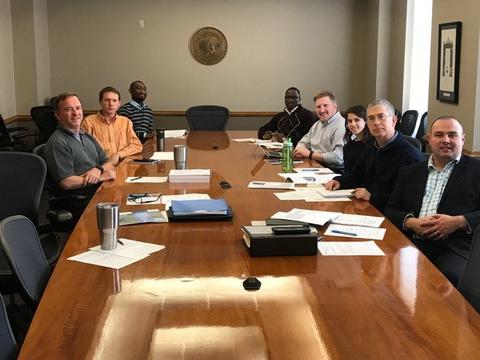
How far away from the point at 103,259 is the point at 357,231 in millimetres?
1045

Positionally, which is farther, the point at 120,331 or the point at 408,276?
the point at 408,276

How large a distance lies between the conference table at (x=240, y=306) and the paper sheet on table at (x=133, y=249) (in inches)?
1.7

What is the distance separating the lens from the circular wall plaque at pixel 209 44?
8656 mm

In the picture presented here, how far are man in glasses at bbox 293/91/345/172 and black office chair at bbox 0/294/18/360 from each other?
3.47 meters

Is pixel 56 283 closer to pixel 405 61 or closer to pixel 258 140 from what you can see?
pixel 258 140

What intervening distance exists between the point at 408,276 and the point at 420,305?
10.0 inches

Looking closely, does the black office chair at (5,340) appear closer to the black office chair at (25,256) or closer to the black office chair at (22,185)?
the black office chair at (25,256)

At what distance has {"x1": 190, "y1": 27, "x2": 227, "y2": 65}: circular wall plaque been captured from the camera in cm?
866

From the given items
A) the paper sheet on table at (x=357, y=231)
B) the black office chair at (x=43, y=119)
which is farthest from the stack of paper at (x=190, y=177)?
the black office chair at (x=43, y=119)

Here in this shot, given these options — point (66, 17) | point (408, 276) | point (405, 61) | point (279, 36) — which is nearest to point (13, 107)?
point (66, 17)

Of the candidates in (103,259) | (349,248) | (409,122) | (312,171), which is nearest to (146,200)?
(103,259)

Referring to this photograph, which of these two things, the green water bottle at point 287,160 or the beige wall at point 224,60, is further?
the beige wall at point 224,60

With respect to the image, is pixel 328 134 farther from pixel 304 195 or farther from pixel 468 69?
pixel 304 195

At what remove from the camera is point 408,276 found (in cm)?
203
